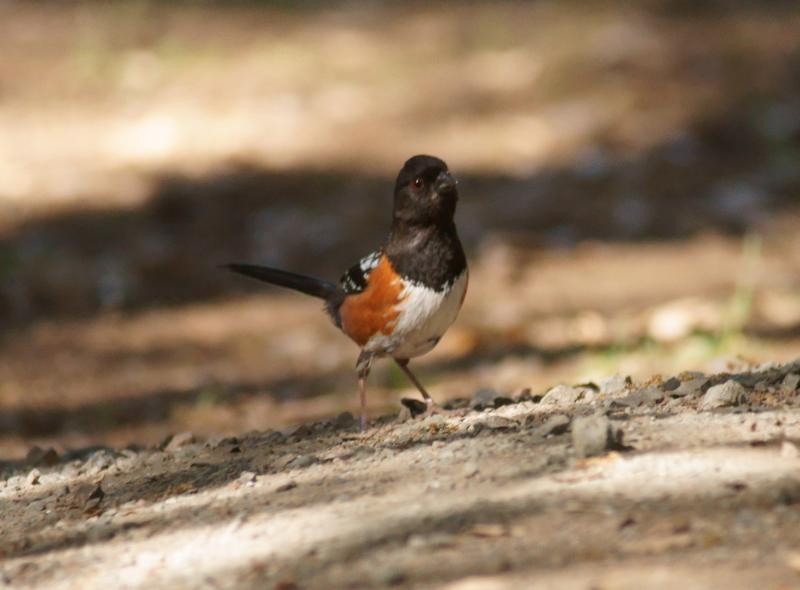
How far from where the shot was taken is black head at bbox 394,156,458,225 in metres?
4.46

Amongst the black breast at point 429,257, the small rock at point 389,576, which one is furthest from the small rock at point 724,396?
the small rock at point 389,576

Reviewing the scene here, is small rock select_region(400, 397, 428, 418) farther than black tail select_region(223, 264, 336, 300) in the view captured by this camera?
No

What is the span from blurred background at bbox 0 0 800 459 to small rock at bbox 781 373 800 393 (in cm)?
87

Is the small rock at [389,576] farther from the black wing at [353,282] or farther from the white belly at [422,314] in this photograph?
the black wing at [353,282]

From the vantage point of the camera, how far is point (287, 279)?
5246 millimetres

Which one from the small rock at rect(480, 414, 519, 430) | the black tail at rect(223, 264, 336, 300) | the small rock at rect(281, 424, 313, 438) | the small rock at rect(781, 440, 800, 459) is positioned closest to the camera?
the small rock at rect(781, 440, 800, 459)

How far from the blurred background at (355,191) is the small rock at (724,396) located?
104 cm

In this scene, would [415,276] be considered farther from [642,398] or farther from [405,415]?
[642,398]

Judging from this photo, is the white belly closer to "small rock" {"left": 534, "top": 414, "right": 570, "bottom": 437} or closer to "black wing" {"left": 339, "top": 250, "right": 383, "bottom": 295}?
"black wing" {"left": 339, "top": 250, "right": 383, "bottom": 295}

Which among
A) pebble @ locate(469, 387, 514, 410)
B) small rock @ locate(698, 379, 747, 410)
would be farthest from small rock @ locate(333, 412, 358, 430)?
small rock @ locate(698, 379, 747, 410)

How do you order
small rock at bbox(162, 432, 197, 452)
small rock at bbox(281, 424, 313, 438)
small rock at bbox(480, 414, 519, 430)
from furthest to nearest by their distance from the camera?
small rock at bbox(162, 432, 197, 452), small rock at bbox(281, 424, 313, 438), small rock at bbox(480, 414, 519, 430)

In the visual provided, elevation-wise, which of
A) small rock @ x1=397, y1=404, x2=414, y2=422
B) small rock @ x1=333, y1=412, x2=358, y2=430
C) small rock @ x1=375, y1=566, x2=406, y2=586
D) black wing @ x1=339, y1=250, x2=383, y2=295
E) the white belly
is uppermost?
black wing @ x1=339, y1=250, x2=383, y2=295

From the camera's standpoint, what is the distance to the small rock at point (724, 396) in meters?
Result: 3.86

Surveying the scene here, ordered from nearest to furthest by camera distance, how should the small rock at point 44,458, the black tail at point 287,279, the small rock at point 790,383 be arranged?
the small rock at point 790,383
the small rock at point 44,458
the black tail at point 287,279
